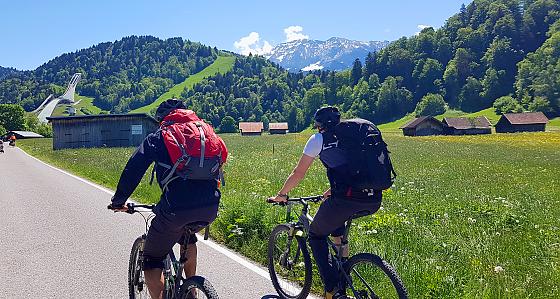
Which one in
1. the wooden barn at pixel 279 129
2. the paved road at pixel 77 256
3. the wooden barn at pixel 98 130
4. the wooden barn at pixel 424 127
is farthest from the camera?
the wooden barn at pixel 279 129

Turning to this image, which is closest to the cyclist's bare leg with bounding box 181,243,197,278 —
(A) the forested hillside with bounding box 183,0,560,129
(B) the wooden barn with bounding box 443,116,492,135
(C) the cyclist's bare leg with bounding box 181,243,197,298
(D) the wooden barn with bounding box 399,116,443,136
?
(C) the cyclist's bare leg with bounding box 181,243,197,298

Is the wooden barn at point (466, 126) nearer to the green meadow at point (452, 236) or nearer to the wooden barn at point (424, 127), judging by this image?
the wooden barn at point (424, 127)

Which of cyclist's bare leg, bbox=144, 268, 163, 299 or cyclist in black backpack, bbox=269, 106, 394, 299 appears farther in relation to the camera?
cyclist in black backpack, bbox=269, 106, 394, 299

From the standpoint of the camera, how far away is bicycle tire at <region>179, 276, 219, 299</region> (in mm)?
3488

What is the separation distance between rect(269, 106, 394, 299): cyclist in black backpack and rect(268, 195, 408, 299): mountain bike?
0.32 feet

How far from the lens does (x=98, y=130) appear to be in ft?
187

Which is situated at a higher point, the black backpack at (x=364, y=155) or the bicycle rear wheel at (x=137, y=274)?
the black backpack at (x=364, y=155)

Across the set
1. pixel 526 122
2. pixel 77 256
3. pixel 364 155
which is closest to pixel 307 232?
pixel 364 155

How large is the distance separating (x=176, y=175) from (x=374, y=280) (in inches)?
76.8

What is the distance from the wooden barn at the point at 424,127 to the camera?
9544cm

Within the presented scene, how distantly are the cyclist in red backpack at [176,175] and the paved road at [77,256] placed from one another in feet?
6.70

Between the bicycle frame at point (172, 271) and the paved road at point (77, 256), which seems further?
the paved road at point (77, 256)

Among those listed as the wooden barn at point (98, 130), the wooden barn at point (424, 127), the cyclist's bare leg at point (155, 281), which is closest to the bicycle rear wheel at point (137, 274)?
the cyclist's bare leg at point (155, 281)

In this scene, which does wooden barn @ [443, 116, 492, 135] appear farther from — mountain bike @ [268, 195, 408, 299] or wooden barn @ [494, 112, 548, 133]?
mountain bike @ [268, 195, 408, 299]
